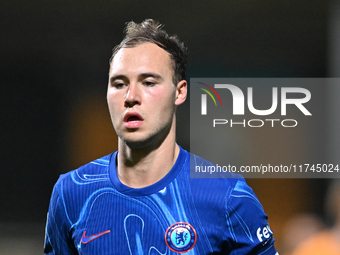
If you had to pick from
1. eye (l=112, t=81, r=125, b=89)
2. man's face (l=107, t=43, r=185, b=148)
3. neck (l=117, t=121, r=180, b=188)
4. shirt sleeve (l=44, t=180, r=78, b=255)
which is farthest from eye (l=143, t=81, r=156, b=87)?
shirt sleeve (l=44, t=180, r=78, b=255)

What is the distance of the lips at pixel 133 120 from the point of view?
Answer: 6.49 feet

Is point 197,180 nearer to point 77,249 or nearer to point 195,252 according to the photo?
point 195,252

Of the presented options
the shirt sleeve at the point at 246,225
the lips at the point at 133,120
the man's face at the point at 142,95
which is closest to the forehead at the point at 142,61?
the man's face at the point at 142,95

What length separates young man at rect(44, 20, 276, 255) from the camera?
1.98 metres

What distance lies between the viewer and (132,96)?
1967mm

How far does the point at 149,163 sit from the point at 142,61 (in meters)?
0.58

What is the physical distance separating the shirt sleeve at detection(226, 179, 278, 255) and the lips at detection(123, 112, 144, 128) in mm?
657

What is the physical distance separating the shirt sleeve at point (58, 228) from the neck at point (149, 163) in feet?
1.44

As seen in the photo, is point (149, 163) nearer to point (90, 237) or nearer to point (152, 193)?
point (152, 193)

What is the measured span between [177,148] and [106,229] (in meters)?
0.62

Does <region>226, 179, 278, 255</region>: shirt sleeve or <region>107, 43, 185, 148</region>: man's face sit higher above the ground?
<region>107, 43, 185, 148</region>: man's face

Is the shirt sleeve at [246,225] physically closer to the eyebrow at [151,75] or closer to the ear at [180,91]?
the ear at [180,91]

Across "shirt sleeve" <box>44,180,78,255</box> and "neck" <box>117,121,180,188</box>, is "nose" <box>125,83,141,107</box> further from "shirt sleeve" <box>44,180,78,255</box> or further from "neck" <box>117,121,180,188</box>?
"shirt sleeve" <box>44,180,78,255</box>

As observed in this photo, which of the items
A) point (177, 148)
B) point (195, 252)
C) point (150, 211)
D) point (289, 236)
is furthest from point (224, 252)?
point (289, 236)
